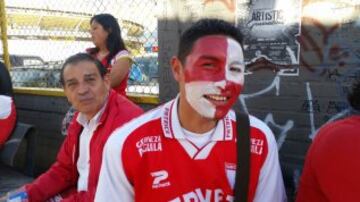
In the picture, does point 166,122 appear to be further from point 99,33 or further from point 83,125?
point 99,33

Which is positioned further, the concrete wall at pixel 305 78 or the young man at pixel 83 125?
the concrete wall at pixel 305 78

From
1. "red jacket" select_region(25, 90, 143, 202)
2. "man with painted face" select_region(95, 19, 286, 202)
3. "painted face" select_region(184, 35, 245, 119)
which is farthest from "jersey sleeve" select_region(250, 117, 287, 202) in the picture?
"red jacket" select_region(25, 90, 143, 202)

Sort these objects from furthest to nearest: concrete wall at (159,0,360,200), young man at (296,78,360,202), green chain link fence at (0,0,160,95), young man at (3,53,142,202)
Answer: green chain link fence at (0,0,160,95)
concrete wall at (159,0,360,200)
young man at (3,53,142,202)
young man at (296,78,360,202)

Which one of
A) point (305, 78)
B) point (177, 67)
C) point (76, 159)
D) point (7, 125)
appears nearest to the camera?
point (177, 67)

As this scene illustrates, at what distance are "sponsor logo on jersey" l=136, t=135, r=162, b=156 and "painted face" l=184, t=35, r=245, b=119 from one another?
188 mm

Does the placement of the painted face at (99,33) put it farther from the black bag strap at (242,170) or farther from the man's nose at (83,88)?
the black bag strap at (242,170)

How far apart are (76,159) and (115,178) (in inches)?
41.4

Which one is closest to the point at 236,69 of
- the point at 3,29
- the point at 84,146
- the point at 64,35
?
the point at 84,146

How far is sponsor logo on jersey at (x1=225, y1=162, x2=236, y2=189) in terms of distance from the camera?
1.66 meters

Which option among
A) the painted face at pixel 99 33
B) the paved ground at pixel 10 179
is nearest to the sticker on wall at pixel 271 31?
the painted face at pixel 99 33

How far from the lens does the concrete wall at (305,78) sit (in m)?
2.94

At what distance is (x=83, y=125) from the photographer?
2.62 m

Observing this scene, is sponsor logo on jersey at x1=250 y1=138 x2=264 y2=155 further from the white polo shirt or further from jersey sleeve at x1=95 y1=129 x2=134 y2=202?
the white polo shirt

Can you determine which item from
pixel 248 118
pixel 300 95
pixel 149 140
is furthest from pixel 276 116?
pixel 149 140
